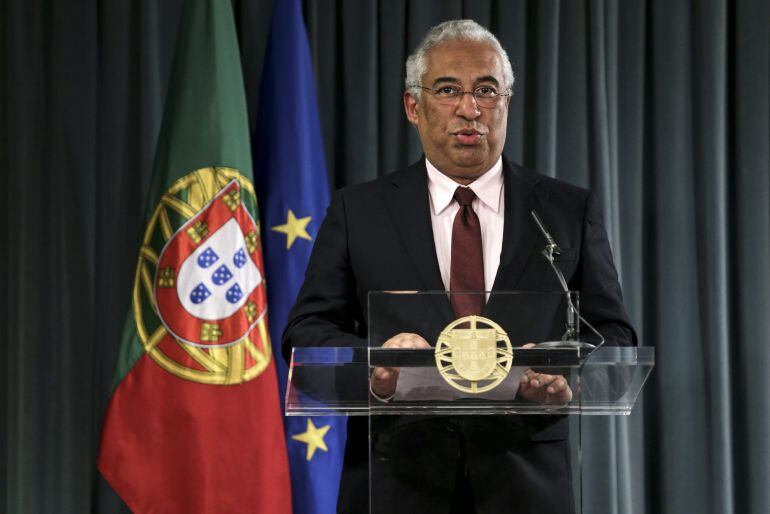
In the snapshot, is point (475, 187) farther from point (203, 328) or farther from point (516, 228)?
point (203, 328)

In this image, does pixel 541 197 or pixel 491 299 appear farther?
pixel 541 197

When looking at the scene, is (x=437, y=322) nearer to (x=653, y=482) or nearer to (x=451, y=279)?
(x=451, y=279)

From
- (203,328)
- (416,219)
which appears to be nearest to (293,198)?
(203,328)

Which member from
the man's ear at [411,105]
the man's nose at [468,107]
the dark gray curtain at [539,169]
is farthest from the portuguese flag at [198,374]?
the man's nose at [468,107]

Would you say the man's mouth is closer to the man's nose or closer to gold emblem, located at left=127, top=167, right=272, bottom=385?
the man's nose

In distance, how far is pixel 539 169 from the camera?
398 centimetres

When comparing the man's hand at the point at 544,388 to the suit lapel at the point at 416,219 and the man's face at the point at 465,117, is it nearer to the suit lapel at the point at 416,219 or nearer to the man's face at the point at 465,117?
the suit lapel at the point at 416,219

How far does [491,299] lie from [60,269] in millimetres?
2485

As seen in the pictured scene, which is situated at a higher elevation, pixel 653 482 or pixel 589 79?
pixel 589 79

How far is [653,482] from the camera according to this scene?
4.07 meters

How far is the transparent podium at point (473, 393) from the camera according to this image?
155 centimetres

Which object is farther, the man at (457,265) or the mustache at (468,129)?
the mustache at (468,129)

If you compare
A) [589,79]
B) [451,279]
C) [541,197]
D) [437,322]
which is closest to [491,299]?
[437,322]

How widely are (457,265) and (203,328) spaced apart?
4.78 feet
